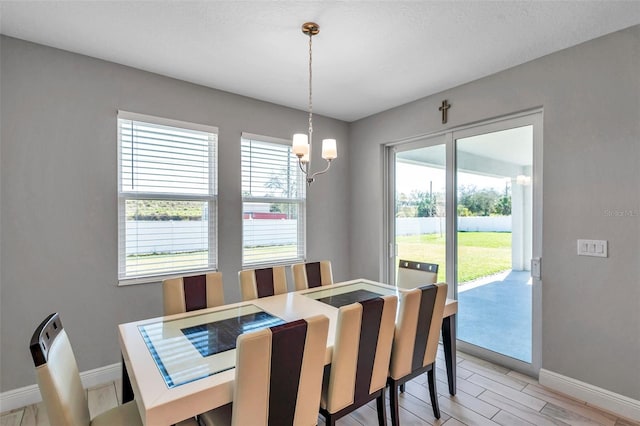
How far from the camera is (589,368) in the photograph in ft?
7.67

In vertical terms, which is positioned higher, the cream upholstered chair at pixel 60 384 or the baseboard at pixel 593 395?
the cream upholstered chair at pixel 60 384

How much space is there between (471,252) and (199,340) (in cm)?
271

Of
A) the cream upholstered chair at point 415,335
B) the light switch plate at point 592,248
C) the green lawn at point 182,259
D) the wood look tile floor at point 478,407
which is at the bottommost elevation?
the wood look tile floor at point 478,407

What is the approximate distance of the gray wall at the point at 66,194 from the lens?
228 cm

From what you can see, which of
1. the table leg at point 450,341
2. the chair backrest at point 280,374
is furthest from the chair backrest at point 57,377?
the table leg at point 450,341

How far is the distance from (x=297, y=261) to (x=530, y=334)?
245cm

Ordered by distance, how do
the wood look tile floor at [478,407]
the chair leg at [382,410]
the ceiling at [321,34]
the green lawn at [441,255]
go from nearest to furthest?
the chair leg at [382,410]
the ceiling at [321,34]
the wood look tile floor at [478,407]
the green lawn at [441,255]

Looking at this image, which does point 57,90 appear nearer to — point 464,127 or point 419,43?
point 419,43

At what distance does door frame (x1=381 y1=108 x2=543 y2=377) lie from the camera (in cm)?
268

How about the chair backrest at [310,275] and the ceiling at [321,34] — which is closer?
the ceiling at [321,34]

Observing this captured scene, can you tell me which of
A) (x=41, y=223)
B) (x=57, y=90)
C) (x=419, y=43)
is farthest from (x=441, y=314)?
(x=57, y=90)

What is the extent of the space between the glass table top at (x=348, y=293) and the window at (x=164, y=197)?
1244 millimetres

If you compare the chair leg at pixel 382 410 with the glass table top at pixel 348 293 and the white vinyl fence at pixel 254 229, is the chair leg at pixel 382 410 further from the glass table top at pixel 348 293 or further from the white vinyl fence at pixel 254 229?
the white vinyl fence at pixel 254 229

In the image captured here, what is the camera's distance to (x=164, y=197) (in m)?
2.91
